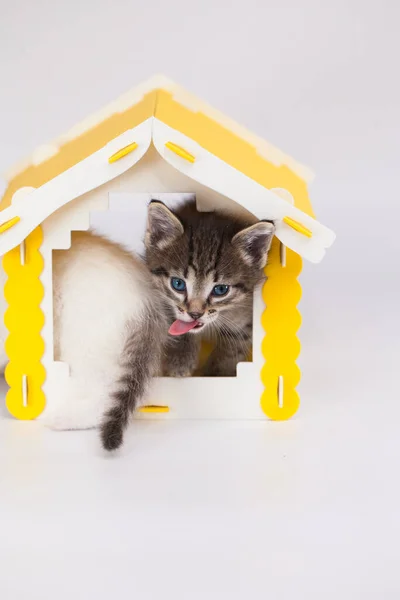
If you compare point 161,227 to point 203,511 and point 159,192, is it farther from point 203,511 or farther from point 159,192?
point 203,511

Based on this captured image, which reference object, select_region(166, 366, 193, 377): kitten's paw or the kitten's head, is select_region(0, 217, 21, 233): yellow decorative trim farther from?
select_region(166, 366, 193, 377): kitten's paw

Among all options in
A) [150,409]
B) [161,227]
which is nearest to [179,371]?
[150,409]

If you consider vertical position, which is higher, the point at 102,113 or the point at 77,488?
the point at 102,113

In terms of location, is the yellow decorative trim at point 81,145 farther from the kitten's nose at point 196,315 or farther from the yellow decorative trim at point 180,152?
the kitten's nose at point 196,315

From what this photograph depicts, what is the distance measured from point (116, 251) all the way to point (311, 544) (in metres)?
1.03

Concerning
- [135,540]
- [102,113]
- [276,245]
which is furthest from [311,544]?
[102,113]

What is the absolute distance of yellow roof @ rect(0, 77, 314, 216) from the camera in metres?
2.22

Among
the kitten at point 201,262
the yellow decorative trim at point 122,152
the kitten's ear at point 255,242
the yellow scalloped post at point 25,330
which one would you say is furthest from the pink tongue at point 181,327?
the yellow decorative trim at point 122,152

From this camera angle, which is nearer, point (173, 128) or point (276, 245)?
point (173, 128)

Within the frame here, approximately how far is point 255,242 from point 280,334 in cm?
26

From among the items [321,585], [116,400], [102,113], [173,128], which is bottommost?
[321,585]

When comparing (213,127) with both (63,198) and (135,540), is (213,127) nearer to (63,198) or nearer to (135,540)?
(63,198)

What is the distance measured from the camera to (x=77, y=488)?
6.28 feet

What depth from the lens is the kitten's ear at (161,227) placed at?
2176mm
